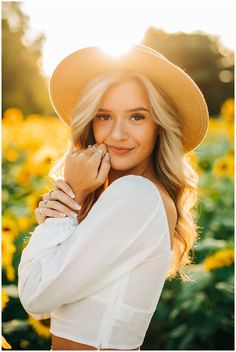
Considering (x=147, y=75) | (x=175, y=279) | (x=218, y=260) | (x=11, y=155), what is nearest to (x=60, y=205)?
(x=147, y=75)

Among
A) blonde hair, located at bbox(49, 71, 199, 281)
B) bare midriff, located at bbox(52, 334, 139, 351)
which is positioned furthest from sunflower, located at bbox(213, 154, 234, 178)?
bare midriff, located at bbox(52, 334, 139, 351)

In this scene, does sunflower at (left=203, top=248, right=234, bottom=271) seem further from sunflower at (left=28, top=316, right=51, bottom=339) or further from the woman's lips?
the woman's lips

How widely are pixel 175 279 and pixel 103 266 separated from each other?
3292 mm

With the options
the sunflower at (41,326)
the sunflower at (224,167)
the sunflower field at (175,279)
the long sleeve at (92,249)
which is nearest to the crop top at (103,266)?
the long sleeve at (92,249)

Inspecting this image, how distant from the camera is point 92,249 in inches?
93.2

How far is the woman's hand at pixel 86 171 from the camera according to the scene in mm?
2660

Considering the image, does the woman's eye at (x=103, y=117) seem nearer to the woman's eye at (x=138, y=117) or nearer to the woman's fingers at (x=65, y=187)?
the woman's eye at (x=138, y=117)

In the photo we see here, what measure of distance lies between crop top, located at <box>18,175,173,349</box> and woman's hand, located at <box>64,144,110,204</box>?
0.17 metres

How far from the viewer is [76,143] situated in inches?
117

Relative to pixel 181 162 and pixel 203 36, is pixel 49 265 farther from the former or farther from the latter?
pixel 203 36

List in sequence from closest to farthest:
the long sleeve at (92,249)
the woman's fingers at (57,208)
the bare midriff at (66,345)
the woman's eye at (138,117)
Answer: the long sleeve at (92,249), the bare midriff at (66,345), the woman's fingers at (57,208), the woman's eye at (138,117)

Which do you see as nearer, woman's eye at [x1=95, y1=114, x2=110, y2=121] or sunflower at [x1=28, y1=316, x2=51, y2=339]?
woman's eye at [x1=95, y1=114, x2=110, y2=121]

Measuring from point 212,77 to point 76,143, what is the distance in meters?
35.9

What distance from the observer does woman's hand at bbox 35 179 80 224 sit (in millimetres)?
2617
